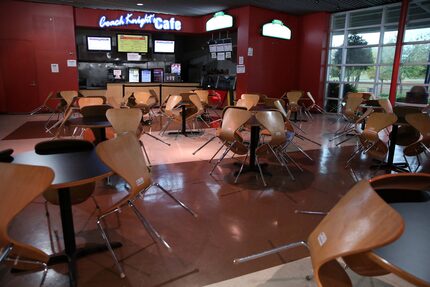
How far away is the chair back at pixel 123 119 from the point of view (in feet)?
12.7

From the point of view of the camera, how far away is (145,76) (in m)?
11.6

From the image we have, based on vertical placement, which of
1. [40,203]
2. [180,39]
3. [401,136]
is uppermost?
[180,39]

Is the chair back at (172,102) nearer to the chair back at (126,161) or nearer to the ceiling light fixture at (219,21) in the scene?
the chair back at (126,161)

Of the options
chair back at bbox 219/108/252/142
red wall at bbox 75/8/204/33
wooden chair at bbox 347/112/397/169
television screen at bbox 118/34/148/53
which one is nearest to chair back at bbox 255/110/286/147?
chair back at bbox 219/108/252/142

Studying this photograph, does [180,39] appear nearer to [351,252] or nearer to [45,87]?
[45,87]

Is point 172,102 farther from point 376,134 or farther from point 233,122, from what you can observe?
point 376,134

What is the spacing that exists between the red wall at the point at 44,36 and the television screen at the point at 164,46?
2736 mm

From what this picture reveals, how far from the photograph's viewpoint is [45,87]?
9758 millimetres

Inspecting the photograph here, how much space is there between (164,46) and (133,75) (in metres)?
1.50

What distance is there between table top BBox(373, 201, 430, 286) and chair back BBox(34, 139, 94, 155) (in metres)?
2.11

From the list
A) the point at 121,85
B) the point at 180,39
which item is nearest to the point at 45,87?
the point at 121,85

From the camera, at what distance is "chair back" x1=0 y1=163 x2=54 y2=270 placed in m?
1.49

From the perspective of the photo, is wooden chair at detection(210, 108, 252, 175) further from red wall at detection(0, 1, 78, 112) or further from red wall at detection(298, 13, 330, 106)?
red wall at detection(0, 1, 78, 112)

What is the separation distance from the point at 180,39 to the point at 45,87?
5192 mm
